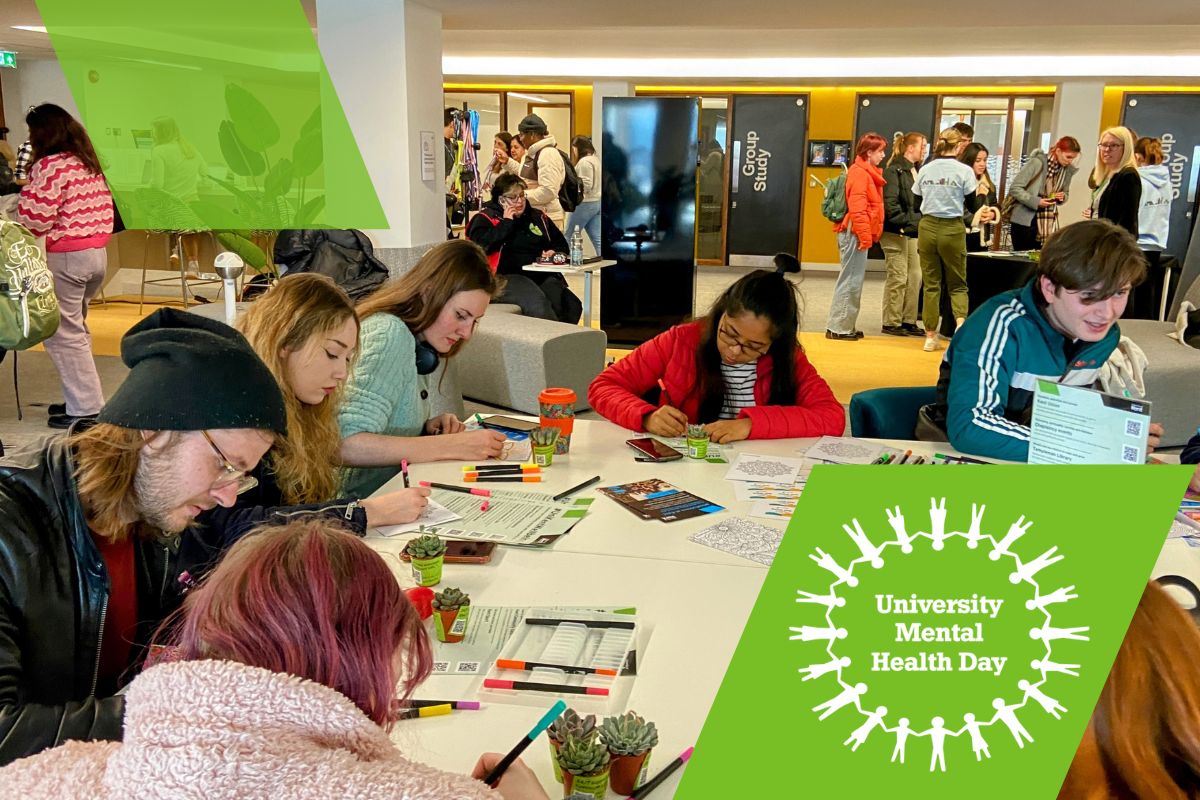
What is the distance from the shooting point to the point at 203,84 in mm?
2803

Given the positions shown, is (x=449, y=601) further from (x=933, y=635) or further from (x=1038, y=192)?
(x=1038, y=192)

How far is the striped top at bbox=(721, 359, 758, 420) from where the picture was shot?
10.0 ft

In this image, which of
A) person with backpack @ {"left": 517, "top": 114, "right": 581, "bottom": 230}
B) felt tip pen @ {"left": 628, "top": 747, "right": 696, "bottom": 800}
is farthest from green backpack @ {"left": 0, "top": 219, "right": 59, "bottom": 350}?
person with backpack @ {"left": 517, "top": 114, "right": 581, "bottom": 230}

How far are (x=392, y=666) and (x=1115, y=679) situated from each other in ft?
2.23

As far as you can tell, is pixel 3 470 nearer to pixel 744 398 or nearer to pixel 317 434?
pixel 317 434

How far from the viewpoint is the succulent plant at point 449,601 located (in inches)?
61.9

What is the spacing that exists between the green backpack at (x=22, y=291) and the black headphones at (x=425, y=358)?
1912 mm

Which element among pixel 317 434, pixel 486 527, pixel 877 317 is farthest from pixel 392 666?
pixel 877 317

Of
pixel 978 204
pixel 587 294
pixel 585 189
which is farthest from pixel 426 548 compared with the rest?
pixel 978 204

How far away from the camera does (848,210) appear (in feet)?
26.6

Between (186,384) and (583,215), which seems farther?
(583,215)

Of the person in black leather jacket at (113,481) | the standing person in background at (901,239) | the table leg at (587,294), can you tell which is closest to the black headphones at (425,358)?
the person in black leather jacket at (113,481)

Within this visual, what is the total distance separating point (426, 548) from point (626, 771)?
688 millimetres

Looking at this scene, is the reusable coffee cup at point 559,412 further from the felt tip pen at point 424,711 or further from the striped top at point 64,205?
the striped top at point 64,205
